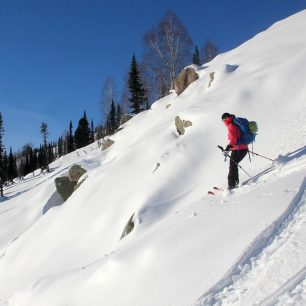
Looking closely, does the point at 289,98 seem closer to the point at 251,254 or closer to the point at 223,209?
the point at 223,209

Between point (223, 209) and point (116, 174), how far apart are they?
772 centimetres

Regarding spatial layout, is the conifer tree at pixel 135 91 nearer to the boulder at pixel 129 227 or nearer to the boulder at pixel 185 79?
the boulder at pixel 185 79

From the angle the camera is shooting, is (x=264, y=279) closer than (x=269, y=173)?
Yes

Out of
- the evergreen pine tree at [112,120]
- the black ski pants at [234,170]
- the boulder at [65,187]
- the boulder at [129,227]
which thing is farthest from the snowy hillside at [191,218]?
the evergreen pine tree at [112,120]

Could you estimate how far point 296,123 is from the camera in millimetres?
11602

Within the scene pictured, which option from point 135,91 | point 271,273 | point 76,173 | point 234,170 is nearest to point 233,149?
point 234,170

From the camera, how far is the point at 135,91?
152ft

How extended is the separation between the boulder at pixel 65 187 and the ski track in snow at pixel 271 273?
14.5 m

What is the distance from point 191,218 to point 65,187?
491 inches

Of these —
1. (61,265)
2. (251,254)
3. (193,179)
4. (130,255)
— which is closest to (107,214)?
(61,265)

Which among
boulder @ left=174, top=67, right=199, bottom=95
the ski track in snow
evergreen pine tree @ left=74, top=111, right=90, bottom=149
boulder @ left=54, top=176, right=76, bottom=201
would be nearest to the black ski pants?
the ski track in snow

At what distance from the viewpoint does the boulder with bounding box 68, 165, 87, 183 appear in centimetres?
1888

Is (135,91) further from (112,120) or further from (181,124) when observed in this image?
(181,124)

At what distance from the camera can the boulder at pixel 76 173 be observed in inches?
743
